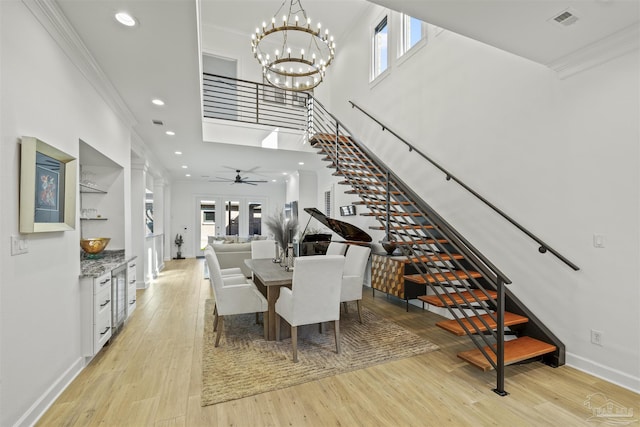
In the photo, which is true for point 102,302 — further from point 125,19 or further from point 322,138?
point 322,138

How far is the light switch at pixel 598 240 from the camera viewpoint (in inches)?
103

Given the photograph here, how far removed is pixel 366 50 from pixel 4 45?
626 cm

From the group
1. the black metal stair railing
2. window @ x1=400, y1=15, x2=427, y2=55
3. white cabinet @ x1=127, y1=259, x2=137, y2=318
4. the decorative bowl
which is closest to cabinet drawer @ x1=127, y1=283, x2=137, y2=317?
white cabinet @ x1=127, y1=259, x2=137, y2=318

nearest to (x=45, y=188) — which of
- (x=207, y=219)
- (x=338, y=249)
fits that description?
(x=338, y=249)

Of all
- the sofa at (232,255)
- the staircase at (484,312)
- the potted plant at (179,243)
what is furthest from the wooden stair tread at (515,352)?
the potted plant at (179,243)

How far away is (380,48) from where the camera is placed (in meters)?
6.26

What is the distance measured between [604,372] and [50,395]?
4524 millimetres

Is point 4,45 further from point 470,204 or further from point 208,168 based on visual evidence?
point 208,168

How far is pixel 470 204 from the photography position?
3.89 metres

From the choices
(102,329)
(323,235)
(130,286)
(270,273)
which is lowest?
(102,329)

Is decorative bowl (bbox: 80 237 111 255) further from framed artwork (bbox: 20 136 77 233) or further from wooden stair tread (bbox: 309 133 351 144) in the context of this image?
wooden stair tread (bbox: 309 133 351 144)

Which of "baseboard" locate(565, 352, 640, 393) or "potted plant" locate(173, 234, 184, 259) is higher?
"potted plant" locate(173, 234, 184, 259)

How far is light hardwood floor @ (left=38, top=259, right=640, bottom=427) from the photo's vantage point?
81.4 inches

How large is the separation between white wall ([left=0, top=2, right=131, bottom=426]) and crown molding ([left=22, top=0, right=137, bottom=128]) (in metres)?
0.06
